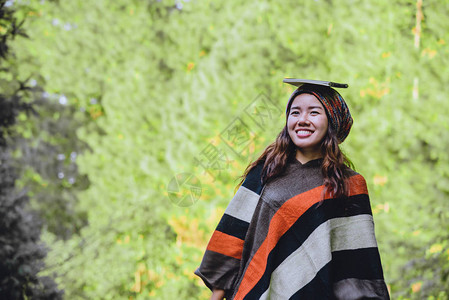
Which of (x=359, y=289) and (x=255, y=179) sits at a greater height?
(x=255, y=179)

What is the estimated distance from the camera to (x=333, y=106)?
1538mm

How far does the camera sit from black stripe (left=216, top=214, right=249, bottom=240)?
5.07 ft

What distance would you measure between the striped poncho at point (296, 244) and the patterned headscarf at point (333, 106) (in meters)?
0.14

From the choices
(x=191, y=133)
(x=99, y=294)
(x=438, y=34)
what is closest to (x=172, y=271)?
(x=99, y=294)

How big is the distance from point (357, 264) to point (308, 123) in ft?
1.53

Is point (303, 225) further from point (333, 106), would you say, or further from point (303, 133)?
point (333, 106)

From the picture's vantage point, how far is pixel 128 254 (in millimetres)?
5219
